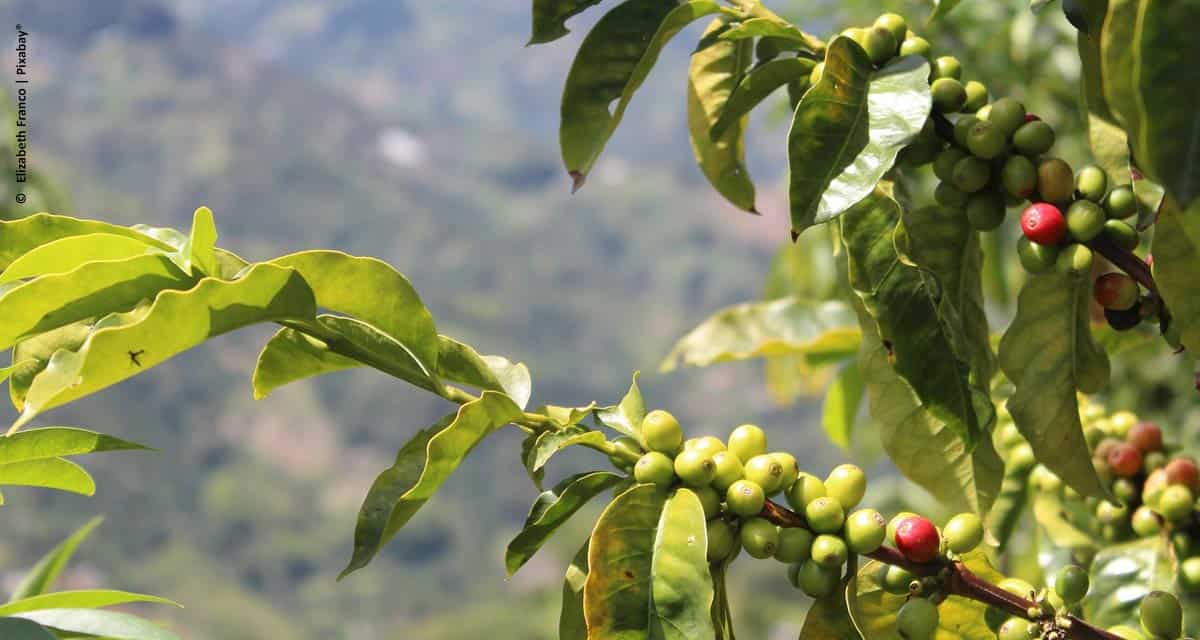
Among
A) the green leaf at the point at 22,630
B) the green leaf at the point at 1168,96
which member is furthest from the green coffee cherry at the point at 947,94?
the green leaf at the point at 22,630

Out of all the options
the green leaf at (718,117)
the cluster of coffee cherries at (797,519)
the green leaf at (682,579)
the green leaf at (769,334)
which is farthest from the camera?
the green leaf at (769,334)

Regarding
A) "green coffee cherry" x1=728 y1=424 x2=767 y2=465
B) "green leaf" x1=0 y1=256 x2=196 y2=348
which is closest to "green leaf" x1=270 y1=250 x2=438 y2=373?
"green leaf" x1=0 y1=256 x2=196 y2=348

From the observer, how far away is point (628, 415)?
1.40 metres

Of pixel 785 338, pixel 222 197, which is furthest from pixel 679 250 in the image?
pixel 785 338

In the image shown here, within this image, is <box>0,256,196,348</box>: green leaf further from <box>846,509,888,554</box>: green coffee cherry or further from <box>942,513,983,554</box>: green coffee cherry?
<box>942,513,983,554</box>: green coffee cherry

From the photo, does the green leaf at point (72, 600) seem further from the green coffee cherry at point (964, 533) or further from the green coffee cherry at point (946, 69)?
the green coffee cherry at point (946, 69)

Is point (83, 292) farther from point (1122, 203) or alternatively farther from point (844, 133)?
point (1122, 203)

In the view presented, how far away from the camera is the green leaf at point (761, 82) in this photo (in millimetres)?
1534

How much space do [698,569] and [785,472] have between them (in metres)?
0.17

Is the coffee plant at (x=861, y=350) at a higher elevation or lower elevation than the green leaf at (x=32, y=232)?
lower

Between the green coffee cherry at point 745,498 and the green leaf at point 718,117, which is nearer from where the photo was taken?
the green coffee cherry at point 745,498

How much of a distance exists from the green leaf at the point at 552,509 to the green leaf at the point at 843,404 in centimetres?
142

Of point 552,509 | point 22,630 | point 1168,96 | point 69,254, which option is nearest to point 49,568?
point 22,630

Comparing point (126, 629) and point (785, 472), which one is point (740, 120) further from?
point (126, 629)
